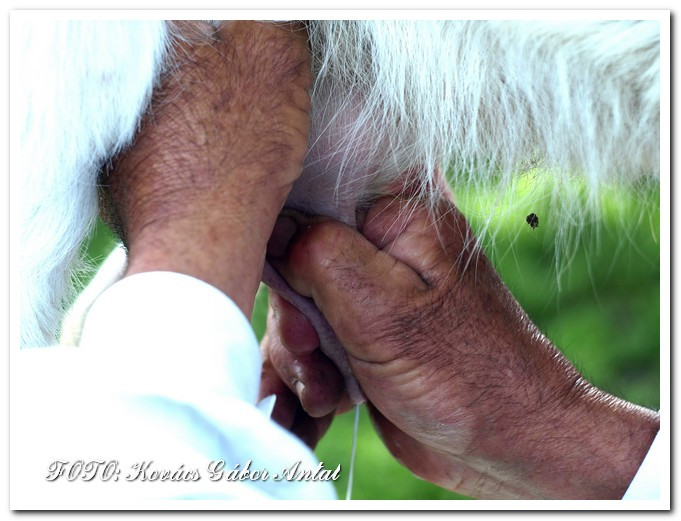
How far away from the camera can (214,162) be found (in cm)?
49

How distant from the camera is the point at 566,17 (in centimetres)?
55

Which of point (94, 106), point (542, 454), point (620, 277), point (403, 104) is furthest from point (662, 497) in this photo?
point (620, 277)

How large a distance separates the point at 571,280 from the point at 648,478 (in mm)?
775

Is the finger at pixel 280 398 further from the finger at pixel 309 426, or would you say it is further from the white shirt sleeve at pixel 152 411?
the white shirt sleeve at pixel 152 411

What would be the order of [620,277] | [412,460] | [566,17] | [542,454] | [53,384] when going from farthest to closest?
1. [620,277]
2. [412,460]
3. [542,454]
4. [566,17]
5. [53,384]

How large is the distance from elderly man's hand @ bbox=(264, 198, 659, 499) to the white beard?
0.04 m

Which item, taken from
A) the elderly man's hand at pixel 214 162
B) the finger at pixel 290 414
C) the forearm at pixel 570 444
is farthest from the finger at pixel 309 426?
the elderly man's hand at pixel 214 162

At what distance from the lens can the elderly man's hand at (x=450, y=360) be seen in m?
0.62

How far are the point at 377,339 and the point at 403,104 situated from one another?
16cm

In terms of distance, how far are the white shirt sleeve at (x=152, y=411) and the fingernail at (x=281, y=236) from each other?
161 mm

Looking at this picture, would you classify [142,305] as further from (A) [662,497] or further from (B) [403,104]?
(A) [662,497]

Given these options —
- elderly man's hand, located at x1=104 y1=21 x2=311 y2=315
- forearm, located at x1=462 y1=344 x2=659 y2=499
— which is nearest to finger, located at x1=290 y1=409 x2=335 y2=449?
forearm, located at x1=462 y1=344 x2=659 y2=499

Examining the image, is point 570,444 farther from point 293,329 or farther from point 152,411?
point 152,411

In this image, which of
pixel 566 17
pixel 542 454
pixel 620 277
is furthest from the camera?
pixel 620 277
